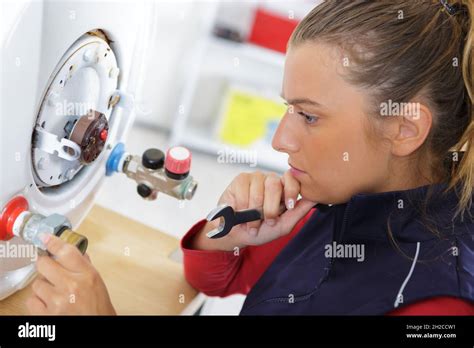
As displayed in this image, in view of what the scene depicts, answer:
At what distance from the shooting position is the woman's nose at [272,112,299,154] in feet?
2.59

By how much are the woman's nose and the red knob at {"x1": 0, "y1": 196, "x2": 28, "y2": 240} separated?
1.18ft

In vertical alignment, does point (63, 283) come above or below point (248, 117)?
below

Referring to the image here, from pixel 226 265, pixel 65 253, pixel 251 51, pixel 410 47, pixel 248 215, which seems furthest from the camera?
pixel 251 51

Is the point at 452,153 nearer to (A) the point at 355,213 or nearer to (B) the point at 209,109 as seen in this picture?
(A) the point at 355,213

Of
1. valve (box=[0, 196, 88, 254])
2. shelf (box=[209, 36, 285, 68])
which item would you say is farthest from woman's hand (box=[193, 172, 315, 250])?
shelf (box=[209, 36, 285, 68])

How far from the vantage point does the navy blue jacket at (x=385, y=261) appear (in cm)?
72

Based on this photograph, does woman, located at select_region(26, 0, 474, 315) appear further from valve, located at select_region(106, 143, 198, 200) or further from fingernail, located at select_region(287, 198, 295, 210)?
valve, located at select_region(106, 143, 198, 200)

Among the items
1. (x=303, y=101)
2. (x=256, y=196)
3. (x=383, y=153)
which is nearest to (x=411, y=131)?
(x=383, y=153)

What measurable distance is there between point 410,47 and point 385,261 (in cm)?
30

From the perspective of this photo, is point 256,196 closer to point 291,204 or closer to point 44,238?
point 291,204

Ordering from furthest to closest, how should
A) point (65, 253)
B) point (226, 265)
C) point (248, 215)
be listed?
1. point (226, 265)
2. point (248, 215)
3. point (65, 253)

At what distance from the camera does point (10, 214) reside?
64cm

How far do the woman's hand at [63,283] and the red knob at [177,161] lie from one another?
0.66 ft
